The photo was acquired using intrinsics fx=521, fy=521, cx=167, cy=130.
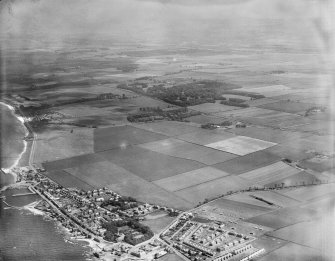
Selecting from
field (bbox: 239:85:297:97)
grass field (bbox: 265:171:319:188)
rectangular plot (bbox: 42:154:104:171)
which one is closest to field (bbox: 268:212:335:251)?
grass field (bbox: 265:171:319:188)

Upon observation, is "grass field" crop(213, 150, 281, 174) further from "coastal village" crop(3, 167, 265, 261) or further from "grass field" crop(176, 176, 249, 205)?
"coastal village" crop(3, 167, 265, 261)

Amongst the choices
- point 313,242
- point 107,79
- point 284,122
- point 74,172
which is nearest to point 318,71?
point 284,122

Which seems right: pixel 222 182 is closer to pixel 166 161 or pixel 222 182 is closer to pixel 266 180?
pixel 266 180

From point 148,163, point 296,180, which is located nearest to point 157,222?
point 148,163

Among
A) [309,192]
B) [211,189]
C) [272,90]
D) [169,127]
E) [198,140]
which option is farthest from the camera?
[272,90]

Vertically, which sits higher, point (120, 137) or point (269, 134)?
point (269, 134)

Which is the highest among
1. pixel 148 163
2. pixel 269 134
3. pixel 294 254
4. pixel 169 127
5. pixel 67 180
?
pixel 269 134

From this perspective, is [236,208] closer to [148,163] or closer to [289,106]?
[148,163]
